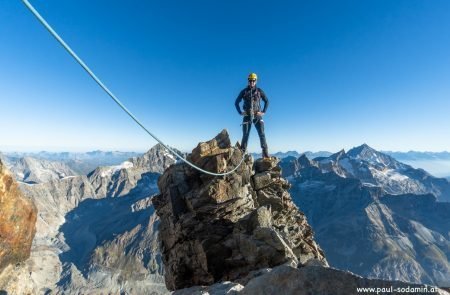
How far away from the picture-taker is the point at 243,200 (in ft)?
90.3

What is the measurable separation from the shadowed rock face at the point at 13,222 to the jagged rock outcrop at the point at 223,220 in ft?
38.0

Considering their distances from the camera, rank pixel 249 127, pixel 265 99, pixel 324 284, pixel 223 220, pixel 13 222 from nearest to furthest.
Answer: pixel 324 284 → pixel 13 222 → pixel 223 220 → pixel 265 99 → pixel 249 127

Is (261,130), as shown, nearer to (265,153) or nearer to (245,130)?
(245,130)

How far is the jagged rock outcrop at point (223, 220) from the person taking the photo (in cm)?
2088

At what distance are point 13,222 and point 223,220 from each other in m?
14.7

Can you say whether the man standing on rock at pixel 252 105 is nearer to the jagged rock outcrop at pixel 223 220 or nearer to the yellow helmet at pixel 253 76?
the yellow helmet at pixel 253 76

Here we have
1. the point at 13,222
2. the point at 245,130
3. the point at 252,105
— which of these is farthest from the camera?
the point at 245,130

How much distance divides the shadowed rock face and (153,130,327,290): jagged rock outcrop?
456 inches

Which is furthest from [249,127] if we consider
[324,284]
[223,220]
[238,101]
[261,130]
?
[324,284]

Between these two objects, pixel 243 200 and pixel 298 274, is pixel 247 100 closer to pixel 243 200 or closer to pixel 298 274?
pixel 243 200

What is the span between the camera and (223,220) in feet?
83.5

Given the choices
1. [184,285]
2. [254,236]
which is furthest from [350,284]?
[184,285]

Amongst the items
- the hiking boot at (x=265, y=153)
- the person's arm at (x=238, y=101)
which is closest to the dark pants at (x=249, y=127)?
the person's arm at (x=238, y=101)

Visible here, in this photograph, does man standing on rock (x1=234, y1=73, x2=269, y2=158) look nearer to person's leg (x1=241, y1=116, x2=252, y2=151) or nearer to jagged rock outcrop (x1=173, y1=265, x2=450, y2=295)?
person's leg (x1=241, y1=116, x2=252, y2=151)
